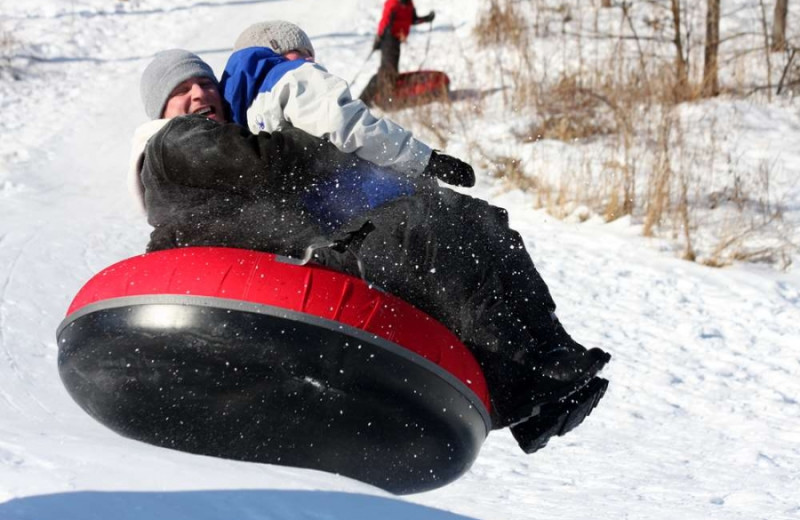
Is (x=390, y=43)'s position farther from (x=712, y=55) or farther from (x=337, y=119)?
(x=337, y=119)

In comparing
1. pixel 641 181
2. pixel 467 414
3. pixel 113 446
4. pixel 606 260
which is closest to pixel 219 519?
pixel 113 446

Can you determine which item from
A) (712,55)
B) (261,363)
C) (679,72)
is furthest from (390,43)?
(261,363)

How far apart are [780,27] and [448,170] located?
664cm

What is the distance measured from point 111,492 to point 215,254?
60cm

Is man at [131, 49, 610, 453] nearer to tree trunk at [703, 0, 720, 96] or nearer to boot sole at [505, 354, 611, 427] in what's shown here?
boot sole at [505, 354, 611, 427]

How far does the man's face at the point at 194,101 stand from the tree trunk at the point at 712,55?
5486mm

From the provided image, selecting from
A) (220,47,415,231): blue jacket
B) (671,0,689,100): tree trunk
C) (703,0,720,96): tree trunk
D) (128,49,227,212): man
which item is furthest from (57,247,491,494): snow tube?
(703,0,720,96): tree trunk

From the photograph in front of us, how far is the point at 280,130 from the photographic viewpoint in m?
2.62

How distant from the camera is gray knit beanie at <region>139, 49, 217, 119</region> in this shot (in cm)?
288

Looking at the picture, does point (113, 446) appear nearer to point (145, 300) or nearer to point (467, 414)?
point (145, 300)

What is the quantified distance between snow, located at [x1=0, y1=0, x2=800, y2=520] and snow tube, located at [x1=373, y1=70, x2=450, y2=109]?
27.8 inches

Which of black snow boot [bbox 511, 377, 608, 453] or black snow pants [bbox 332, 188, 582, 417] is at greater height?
black snow pants [bbox 332, 188, 582, 417]

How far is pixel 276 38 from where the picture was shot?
124 inches

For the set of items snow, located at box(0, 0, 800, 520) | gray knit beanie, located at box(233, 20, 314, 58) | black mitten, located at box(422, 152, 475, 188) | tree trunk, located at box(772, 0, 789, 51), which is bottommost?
snow, located at box(0, 0, 800, 520)
